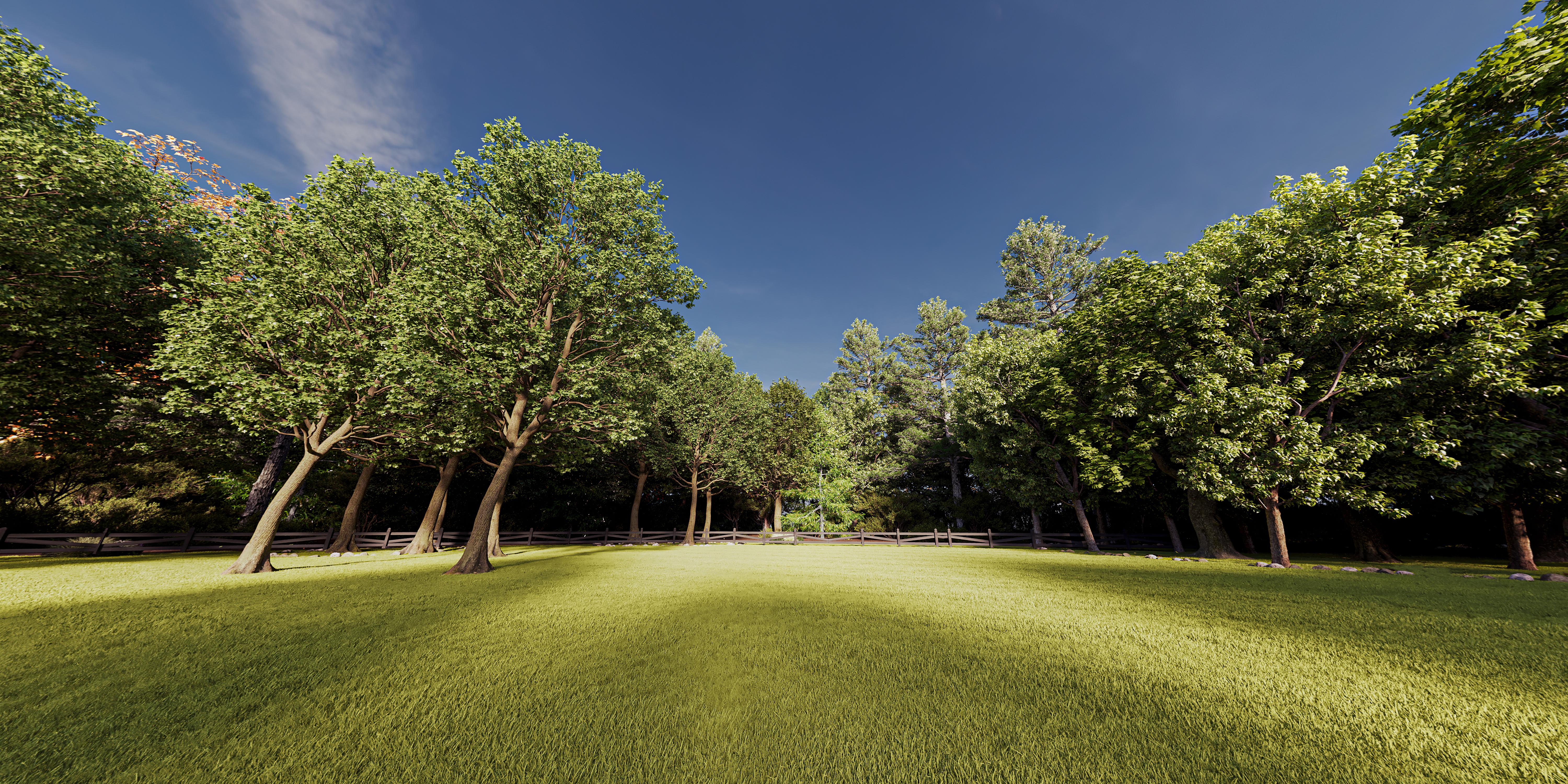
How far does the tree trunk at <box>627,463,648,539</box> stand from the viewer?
26.7 meters

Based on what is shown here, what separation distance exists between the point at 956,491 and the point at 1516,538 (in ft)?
72.1

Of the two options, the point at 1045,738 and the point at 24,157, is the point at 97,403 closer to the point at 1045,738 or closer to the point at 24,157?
the point at 24,157

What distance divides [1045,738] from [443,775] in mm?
3316

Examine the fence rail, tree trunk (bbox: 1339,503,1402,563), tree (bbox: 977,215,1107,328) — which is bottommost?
the fence rail

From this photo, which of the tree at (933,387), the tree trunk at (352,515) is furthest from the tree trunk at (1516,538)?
the tree trunk at (352,515)

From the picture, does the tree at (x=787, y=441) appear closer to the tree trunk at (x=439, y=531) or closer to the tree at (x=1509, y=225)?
the tree trunk at (x=439, y=531)

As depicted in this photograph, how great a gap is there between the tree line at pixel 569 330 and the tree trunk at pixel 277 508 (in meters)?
0.10

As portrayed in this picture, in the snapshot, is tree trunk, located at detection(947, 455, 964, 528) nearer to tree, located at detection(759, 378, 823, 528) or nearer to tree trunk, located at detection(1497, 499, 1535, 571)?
tree, located at detection(759, 378, 823, 528)

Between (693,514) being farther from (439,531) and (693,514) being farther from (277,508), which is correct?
(277,508)

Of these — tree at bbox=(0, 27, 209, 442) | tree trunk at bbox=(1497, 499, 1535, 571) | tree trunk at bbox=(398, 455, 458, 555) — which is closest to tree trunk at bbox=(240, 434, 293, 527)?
tree at bbox=(0, 27, 209, 442)

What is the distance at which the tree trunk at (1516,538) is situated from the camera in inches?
470

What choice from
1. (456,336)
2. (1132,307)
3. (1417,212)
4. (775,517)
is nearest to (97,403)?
(456,336)

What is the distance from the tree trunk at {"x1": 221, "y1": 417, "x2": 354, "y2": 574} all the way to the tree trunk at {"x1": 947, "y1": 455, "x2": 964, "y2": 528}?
31.5 meters

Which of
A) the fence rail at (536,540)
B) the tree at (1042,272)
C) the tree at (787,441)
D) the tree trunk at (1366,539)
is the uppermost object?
the tree at (1042,272)
